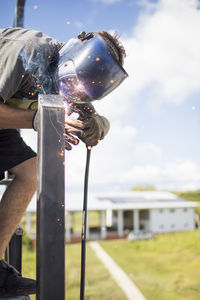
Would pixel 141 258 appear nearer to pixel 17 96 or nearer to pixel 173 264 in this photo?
pixel 173 264

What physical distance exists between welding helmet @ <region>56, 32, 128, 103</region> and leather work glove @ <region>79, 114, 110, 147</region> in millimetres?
145

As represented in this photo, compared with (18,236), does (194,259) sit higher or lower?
lower

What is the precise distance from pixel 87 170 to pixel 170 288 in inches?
819

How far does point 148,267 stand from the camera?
2359 cm

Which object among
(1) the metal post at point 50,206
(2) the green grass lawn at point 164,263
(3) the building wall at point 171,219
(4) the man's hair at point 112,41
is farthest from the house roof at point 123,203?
(1) the metal post at point 50,206

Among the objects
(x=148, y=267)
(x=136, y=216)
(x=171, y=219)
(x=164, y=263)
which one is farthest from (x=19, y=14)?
(x=171, y=219)

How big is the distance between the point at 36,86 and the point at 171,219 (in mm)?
29527

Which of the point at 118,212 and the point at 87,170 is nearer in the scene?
the point at 87,170

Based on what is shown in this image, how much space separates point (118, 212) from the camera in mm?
28141

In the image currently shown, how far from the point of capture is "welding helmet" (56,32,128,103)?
4.36 feet

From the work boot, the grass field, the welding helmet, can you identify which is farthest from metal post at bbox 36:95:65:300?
the grass field

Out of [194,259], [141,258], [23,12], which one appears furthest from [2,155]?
[194,259]

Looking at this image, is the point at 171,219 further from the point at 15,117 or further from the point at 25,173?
the point at 15,117

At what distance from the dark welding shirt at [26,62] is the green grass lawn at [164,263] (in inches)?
690
